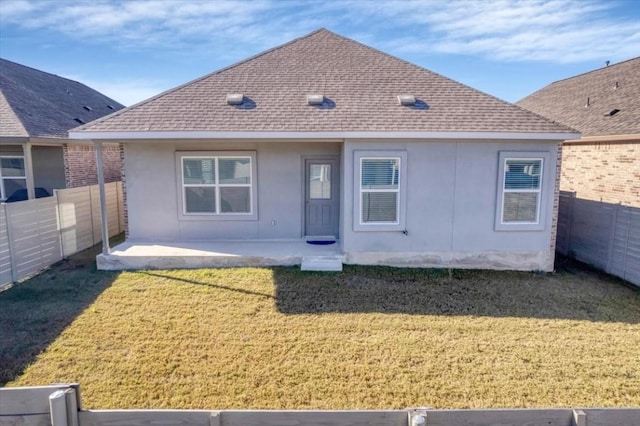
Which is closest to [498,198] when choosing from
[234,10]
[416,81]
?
[416,81]

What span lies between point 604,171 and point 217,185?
10.5 metres

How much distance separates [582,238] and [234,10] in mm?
10833

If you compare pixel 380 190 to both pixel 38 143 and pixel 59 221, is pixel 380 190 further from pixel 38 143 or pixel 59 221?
pixel 38 143

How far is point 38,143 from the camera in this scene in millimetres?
11867

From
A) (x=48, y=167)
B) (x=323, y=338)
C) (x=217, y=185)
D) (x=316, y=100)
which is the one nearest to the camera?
(x=323, y=338)

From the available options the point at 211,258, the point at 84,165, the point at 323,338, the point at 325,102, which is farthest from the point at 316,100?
the point at 84,165

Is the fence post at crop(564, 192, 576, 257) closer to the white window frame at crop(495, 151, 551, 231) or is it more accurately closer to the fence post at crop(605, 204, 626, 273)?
the fence post at crop(605, 204, 626, 273)

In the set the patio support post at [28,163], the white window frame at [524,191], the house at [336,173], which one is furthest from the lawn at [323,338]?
the patio support post at [28,163]

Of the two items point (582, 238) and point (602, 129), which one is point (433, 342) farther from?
point (602, 129)

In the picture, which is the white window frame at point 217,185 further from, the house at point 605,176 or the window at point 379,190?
the house at point 605,176

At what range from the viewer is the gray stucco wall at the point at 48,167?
43.8ft

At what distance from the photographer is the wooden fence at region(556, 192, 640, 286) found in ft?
28.4

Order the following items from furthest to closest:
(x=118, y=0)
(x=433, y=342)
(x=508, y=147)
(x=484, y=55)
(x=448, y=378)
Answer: (x=484, y=55)
(x=118, y=0)
(x=508, y=147)
(x=433, y=342)
(x=448, y=378)

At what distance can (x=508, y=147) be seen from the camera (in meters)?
9.28
